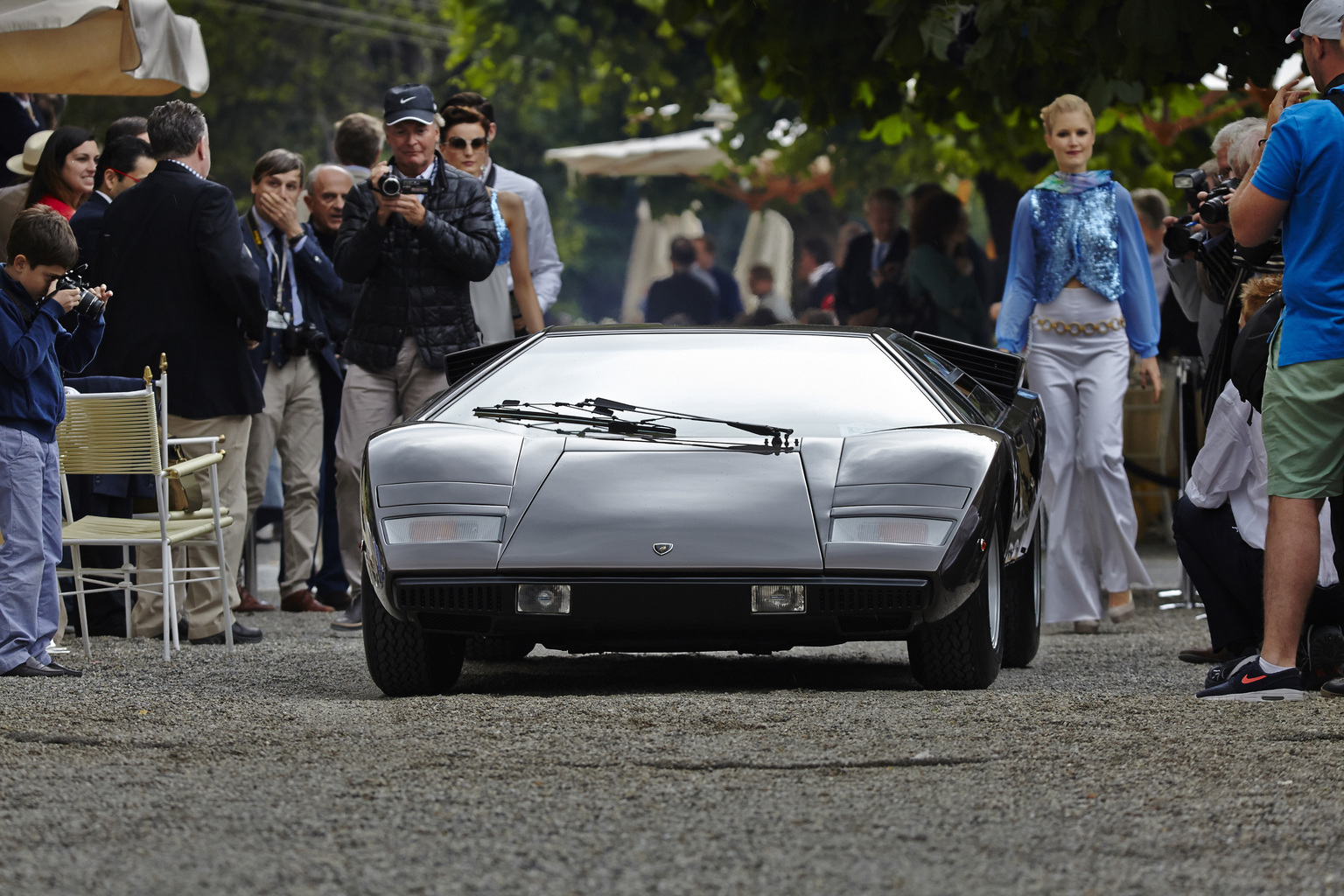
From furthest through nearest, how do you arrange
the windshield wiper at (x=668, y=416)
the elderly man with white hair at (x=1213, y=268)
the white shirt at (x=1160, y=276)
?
1. the white shirt at (x=1160, y=276)
2. the elderly man with white hair at (x=1213, y=268)
3. the windshield wiper at (x=668, y=416)

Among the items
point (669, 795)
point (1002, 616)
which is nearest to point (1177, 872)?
point (669, 795)

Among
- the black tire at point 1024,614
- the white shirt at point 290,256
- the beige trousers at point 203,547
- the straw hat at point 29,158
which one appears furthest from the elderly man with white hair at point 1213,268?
the straw hat at point 29,158

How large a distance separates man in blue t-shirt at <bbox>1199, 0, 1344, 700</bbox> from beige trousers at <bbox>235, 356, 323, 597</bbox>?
498 cm

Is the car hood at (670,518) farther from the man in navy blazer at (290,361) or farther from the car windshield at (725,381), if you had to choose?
the man in navy blazer at (290,361)

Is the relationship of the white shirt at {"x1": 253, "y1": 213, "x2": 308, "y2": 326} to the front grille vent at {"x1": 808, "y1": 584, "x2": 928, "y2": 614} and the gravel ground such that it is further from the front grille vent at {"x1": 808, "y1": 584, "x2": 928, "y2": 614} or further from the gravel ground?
the front grille vent at {"x1": 808, "y1": 584, "x2": 928, "y2": 614}

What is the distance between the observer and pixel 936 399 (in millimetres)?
6289

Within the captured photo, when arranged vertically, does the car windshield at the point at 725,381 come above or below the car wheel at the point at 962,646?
above

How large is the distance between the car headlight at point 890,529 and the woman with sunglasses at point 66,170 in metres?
4.45

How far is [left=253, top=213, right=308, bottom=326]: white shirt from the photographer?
9266 millimetres

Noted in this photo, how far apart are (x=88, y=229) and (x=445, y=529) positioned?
329cm

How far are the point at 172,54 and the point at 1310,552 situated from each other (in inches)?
227

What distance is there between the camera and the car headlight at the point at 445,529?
5598mm

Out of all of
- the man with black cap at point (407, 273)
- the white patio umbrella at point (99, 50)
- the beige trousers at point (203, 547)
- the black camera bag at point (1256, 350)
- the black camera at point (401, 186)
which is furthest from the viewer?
the white patio umbrella at point (99, 50)

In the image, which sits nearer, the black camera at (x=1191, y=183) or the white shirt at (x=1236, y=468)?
the white shirt at (x=1236, y=468)
